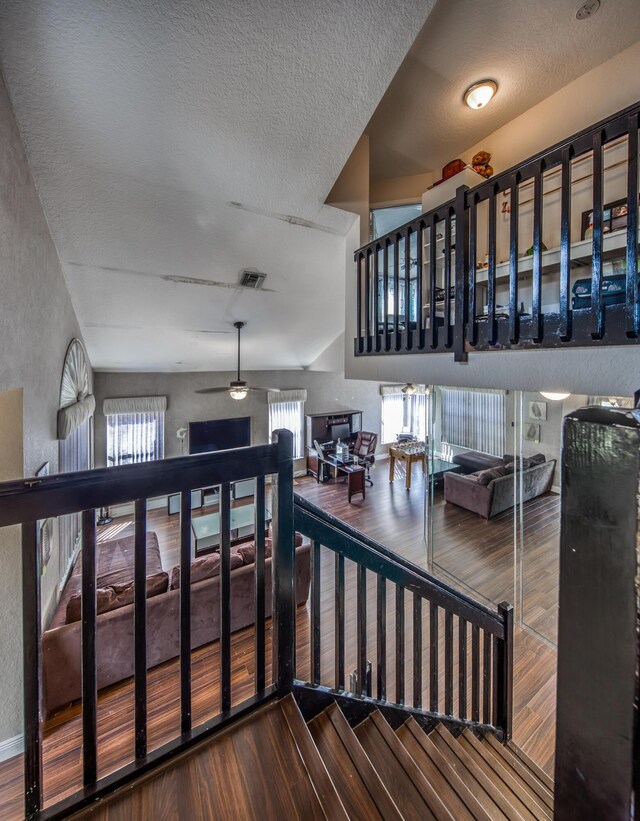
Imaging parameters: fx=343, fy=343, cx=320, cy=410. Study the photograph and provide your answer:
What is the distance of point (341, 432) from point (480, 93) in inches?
262

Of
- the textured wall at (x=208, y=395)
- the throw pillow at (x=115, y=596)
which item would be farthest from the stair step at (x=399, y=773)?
the textured wall at (x=208, y=395)

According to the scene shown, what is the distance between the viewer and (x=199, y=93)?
1925mm

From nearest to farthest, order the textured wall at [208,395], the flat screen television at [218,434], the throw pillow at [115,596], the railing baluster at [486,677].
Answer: the railing baluster at [486,677]
the throw pillow at [115,596]
the textured wall at [208,395]
the flat screen television at [218,434]

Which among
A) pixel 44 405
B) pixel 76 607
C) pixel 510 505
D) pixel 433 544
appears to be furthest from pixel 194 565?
pixel 510 505

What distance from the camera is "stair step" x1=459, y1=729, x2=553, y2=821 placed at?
1587 millimetres

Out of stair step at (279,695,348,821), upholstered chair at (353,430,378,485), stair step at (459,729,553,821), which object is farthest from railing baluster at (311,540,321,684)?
upholstered chair at (353,430,378,485)

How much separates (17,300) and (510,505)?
229 inches

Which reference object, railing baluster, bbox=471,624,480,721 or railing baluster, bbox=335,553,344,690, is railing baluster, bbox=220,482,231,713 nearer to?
railing baluster, bbox=335,553,344,690

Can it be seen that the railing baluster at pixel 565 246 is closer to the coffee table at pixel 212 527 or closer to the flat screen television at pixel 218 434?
the coffee table at pixel 212 527

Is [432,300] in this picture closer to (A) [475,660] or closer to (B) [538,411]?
(A) [475,660]

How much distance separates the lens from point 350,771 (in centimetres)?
104

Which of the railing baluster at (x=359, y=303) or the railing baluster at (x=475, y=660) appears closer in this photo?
the railing baluster at (x=475, y=660)

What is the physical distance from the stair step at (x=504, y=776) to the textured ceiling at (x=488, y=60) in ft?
14.5

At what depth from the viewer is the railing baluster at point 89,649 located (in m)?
0.83
